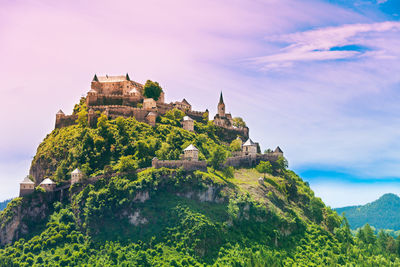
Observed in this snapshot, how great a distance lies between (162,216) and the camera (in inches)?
3718

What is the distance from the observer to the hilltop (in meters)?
90.7

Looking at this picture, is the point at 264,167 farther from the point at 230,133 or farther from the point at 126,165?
the point at 126,165

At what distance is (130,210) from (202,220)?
14291mm

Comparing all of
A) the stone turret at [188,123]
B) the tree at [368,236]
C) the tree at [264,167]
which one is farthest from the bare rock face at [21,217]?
the tree at [368,236]

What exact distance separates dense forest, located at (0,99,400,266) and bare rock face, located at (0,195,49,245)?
0.77ft

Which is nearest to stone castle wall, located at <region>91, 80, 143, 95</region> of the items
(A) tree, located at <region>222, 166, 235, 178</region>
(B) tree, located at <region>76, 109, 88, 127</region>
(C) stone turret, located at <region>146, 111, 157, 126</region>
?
(C) stone turret, located at <region>146, 111, 157, 126</region>

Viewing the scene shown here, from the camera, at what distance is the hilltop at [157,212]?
3570 inches

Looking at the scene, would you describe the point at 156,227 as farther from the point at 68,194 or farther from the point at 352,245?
the point at 352,245

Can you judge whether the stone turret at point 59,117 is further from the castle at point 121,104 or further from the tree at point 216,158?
the tree at point 216,158

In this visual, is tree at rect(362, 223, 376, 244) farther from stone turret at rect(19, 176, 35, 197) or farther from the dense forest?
stone turret at rect(19, 176, 35, 197)

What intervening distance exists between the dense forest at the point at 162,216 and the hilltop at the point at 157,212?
0.70 feet

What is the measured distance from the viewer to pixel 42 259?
3551 inches

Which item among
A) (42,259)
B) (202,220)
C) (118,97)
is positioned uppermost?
(118,97)

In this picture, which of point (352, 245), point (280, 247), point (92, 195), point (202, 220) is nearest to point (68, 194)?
point (92, 195)
